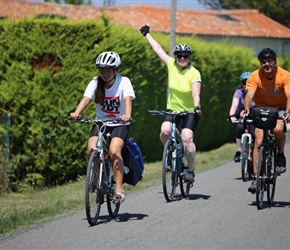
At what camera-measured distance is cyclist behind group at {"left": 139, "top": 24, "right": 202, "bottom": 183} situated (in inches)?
475

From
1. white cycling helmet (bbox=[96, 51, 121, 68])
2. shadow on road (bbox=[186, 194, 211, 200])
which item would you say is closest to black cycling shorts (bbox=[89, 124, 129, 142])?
white cycling helmet (bbox=[96, 51, 121, 68])

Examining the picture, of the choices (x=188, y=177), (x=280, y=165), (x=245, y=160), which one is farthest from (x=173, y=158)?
(x=245, y=160)

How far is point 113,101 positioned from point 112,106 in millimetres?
61

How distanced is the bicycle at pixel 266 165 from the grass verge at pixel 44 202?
2243mm

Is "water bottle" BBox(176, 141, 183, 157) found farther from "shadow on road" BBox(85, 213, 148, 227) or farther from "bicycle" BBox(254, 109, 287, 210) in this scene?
"shadow on road" BBox(85, 213, 148, 227)

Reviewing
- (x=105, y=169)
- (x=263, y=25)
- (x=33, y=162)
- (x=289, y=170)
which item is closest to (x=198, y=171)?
(x=289, y=170)

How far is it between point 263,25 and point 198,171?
4047 centimetres

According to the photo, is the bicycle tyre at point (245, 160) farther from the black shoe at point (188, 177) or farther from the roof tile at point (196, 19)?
the roof tile at point (196, 19)

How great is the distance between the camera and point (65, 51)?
16109mm

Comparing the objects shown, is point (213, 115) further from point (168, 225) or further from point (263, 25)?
point (263, 25)

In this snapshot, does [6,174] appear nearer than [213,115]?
Yes

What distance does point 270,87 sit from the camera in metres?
11.3

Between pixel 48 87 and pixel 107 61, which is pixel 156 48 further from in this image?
pixel 48 87

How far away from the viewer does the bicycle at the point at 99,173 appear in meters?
9.51
